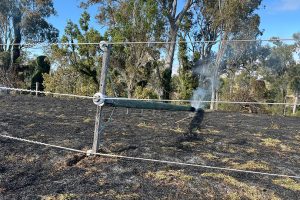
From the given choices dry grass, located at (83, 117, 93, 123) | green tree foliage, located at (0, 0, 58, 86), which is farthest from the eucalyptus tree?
dry grass, located at (83, 117, 93, 123)

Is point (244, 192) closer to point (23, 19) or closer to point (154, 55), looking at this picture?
point (154, 55)

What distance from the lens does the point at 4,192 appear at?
2062 mm

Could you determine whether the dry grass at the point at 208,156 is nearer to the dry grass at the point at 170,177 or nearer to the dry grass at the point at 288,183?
the dry grass at the point at 170,177

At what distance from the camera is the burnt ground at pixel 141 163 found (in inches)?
85.0

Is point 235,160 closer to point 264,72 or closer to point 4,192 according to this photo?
point 4,192

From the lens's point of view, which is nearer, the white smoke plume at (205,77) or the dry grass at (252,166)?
the dry grass at (252,166)

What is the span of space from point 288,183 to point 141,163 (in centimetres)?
103

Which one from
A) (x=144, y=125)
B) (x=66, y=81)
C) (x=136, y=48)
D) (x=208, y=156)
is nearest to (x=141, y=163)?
(x=208, y=156)

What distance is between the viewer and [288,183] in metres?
2.40

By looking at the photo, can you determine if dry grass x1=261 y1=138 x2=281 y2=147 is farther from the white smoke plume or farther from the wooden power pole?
the white smoke plume

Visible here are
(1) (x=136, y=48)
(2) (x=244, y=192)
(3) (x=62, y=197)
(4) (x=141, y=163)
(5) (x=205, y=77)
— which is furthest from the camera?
(5) (x=205, y=77)

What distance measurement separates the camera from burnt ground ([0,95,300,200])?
2.16 metres

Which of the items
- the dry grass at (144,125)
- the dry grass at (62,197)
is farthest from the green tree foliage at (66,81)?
the dry grass at (62,197)

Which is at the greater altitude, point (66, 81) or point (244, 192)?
point (66, 81)
